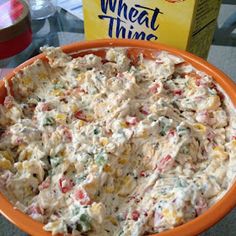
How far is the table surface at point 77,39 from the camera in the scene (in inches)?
45.5

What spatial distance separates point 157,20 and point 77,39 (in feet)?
1.62

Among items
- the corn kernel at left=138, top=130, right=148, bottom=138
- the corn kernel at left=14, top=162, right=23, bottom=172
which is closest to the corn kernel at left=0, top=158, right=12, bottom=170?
the corn kernel at left=14, top=162, right=23, bottom=172

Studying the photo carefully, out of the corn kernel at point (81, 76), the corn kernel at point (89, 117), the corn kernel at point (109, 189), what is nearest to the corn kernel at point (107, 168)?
the corn kernel at point (109, 189)

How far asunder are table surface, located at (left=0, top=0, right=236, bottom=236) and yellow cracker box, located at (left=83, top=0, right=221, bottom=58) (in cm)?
25

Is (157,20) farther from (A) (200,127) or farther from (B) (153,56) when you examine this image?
(A) (200,127)

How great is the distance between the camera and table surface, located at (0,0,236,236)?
1.16 meters

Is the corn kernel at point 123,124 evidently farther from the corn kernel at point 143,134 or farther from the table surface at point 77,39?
the table surface at point 77,39

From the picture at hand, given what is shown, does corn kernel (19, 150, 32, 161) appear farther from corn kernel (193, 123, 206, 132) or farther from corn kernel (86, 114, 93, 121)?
corn kernel (193, 123, 206, 132)

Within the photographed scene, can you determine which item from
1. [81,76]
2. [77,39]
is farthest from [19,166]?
[77,39]

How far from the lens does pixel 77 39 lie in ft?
4.41

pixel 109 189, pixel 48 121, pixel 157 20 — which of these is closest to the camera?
pixel 109 189

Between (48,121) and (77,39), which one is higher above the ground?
(48,121)

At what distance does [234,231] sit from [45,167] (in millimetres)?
685

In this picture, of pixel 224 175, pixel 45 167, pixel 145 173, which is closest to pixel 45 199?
pixel 45 167
